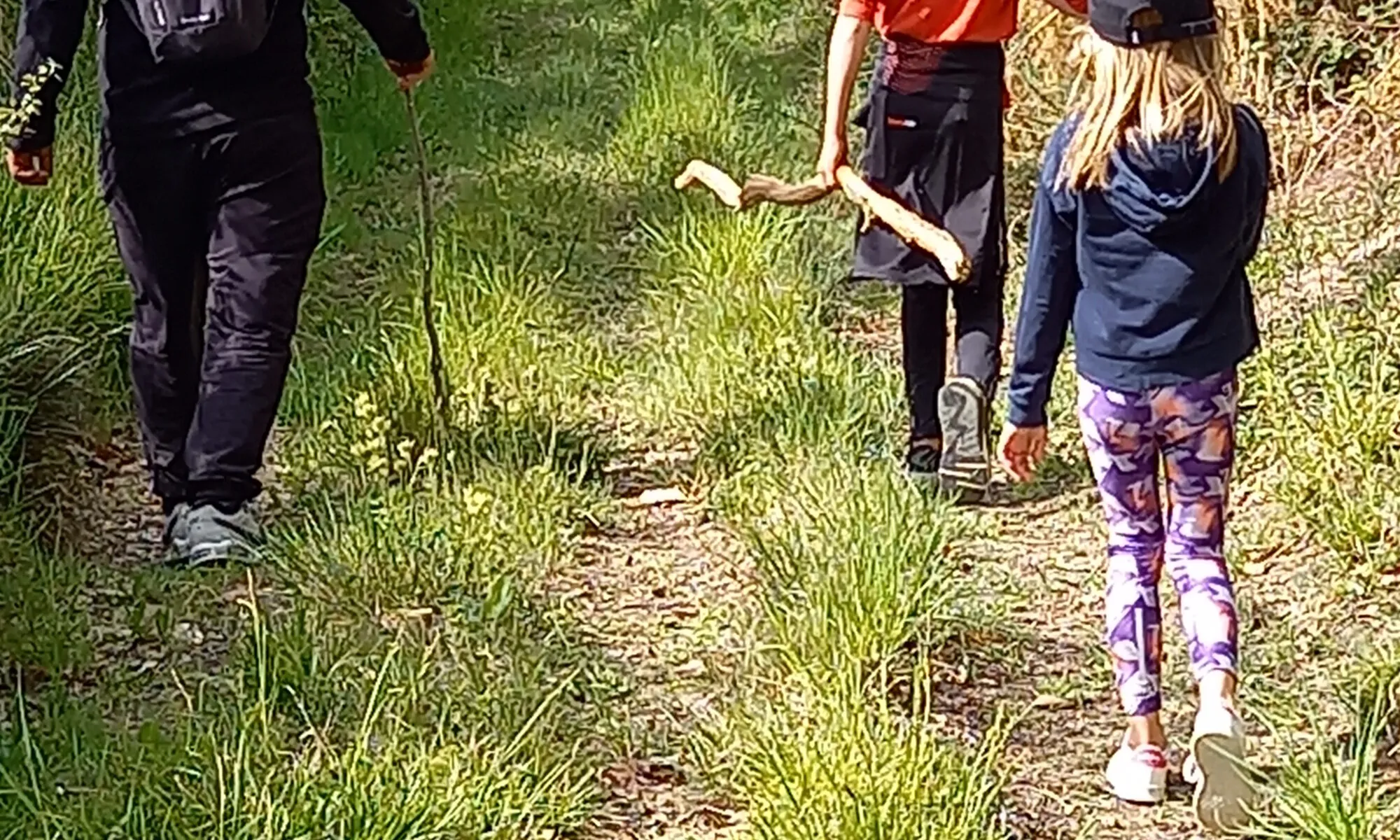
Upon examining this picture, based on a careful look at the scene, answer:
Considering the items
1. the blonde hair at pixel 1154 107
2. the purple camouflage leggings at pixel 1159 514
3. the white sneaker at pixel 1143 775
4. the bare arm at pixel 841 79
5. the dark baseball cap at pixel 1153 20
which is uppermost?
the dark baseball cap at pixel 1153 20

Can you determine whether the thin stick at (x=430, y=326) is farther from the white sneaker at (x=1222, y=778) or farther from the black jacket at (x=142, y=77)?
the white sneaker at (x=1222, y=778)

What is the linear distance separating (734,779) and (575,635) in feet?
2.73

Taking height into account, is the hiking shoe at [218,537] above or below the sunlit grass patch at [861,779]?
below

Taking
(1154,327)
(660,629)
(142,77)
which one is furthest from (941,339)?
(142,77)

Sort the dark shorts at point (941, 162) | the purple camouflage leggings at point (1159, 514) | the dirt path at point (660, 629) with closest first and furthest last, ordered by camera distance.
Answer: the purple camouflage leggings at point (1159, 514) < the dirt path at point (660, 629) < the dark shorts at point (941, 162)

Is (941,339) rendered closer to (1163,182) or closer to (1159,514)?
(1159,514)

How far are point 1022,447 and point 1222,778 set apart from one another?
0.69m

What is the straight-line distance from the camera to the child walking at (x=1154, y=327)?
350 cm

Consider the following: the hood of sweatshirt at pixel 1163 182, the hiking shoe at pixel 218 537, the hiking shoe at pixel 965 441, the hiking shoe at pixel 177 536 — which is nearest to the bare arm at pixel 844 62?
the hiking shoe at pixel 965 441

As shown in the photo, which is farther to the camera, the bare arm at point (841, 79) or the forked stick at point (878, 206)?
the bare arm at point (841, 79)

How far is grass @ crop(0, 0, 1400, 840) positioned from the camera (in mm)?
3477

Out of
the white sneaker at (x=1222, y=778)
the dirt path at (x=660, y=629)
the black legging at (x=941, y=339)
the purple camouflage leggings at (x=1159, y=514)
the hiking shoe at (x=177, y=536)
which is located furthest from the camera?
the black legging at (x=941, y=339)

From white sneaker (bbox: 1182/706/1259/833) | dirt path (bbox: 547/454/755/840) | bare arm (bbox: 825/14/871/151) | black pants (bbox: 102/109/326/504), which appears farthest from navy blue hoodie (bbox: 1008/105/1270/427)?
black pants (bbox: 102/109/326/504)

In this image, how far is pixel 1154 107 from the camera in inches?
138
